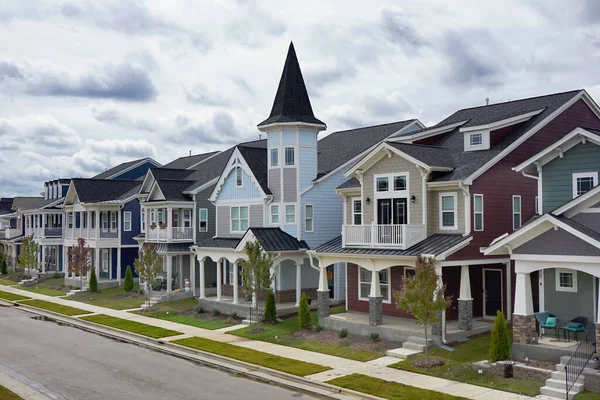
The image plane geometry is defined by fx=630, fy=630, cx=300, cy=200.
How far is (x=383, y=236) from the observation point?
2611 cm

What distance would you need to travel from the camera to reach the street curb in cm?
1847

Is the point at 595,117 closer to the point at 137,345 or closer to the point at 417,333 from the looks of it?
the point at 417,333

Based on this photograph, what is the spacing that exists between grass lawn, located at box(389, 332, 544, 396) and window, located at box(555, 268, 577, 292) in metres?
3.38

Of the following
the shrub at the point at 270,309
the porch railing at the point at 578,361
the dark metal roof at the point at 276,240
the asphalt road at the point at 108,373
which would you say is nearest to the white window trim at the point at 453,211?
the porch railing at the point at 578,361

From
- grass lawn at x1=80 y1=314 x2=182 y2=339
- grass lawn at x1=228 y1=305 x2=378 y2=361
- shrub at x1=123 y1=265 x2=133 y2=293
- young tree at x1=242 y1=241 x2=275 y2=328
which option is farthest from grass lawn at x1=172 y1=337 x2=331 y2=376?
shrub at x1=123 y1=265 x2=133 y2=293

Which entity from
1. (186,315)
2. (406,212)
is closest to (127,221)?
(186,315)

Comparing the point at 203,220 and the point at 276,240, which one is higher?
the point at 203,220

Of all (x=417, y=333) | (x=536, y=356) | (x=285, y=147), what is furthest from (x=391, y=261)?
(x=285, y=147)

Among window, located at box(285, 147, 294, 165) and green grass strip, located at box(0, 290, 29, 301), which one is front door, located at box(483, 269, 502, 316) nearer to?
window, located at box(285, 147, 294, 165)

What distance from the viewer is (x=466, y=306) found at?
78.2 feet

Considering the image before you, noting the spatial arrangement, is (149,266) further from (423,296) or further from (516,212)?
(516,212)

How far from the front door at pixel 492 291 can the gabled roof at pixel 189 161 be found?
95.6 feet

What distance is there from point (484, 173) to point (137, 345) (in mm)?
16158

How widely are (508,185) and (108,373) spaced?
17.3 meters
